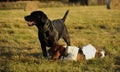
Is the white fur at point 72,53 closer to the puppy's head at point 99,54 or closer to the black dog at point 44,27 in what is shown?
the black dog at point 44,27

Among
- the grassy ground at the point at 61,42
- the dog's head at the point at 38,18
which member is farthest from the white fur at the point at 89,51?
the dog's head at the point at 38,18

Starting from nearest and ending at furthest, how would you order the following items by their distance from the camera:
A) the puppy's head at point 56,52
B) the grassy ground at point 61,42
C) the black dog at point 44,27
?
the grassy ground at point 61,42 < the puppy's head at point 56,52 < the black dog at point 44,27

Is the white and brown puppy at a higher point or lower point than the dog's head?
lower

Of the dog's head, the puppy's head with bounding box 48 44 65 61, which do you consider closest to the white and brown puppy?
the puppy's head with bounding box 48 44 65 61

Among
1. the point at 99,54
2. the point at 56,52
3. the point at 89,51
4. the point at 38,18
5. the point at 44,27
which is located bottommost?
the point at 99,54

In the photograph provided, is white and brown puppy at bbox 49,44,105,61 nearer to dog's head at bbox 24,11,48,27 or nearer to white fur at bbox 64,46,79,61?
white fur at bbox 64,46,79,61

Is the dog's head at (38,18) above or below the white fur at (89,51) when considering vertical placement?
above

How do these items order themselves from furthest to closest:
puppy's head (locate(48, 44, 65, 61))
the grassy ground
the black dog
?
the black dog
puppy's head (locate(48, 44, 65, 61))
the grassy ground

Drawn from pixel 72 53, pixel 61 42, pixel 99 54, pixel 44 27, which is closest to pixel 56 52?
pixel 72 53

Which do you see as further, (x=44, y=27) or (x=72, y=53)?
(x=44, y=27)

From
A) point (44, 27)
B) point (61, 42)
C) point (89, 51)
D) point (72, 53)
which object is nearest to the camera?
point (72, 53)

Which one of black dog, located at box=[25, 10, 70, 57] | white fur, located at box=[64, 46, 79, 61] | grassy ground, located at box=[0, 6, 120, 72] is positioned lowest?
grassy ground, located at box=[0, 6, 120, 72]

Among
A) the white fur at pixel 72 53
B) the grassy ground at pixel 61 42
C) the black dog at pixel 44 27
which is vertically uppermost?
the black dog at pixel 44 27

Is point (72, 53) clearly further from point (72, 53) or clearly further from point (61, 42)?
point (61, 42)
